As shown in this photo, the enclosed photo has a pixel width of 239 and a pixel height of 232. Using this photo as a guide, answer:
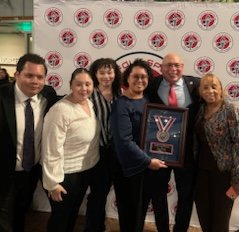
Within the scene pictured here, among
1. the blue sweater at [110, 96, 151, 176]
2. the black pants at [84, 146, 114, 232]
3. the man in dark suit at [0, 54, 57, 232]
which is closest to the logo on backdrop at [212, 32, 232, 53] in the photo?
the blue sweater at [110, 96, 151, 176]

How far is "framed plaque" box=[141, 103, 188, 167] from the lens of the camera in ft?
8.63

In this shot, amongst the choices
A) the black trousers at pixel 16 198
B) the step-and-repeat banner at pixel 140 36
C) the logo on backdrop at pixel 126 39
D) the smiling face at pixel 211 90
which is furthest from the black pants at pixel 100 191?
the logo on backdrop at pixel 126 39

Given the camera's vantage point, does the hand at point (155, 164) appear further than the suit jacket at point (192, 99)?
No

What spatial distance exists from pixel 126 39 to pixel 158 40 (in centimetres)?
32

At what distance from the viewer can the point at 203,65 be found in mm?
3377

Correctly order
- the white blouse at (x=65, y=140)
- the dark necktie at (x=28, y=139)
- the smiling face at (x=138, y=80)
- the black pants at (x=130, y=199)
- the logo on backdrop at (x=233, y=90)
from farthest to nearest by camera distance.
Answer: the logo on backdrop at (x=233, y=90) → the black pants at (x=130, y=199) → the smiling face at (x=138, y=80) → the dark necktie at (x=28, y=139) → the white blouse at (x=65, y=140)

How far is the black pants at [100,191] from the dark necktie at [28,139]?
55 centimetres

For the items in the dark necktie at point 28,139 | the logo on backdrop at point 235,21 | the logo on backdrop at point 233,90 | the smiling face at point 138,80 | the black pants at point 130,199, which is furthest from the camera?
the logo on backdrop at point 233,90

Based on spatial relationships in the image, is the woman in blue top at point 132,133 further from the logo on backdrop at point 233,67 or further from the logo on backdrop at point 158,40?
the logo on backdrop at point 233,67

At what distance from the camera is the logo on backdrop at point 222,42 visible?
3301 mm

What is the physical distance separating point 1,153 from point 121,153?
854 mm

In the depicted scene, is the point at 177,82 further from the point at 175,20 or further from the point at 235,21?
the point at 235,21

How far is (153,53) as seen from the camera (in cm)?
345

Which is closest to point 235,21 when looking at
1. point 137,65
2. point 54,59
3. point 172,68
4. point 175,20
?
point 175,20
